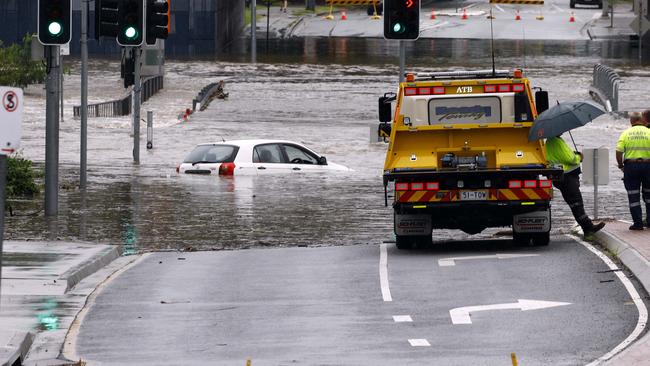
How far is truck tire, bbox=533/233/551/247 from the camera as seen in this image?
21.8 meters

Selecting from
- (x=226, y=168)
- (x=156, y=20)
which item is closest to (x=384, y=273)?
(x=226, y=168)

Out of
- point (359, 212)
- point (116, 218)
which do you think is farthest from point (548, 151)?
point (116, 218)

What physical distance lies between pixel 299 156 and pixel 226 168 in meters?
2.02

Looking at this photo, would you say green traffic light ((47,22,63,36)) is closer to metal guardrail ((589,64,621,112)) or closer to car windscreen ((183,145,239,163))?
car windscreen ((183,145,239,163))

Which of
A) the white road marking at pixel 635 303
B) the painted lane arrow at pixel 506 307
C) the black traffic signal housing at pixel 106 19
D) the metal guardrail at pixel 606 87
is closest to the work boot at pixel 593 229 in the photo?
the white road marking at pixel 635 303

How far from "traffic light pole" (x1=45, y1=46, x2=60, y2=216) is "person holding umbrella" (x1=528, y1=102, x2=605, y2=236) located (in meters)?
8.24

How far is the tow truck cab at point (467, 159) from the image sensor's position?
2130 cm

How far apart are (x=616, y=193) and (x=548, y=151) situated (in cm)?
992

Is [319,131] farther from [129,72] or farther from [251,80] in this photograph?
[251,80]

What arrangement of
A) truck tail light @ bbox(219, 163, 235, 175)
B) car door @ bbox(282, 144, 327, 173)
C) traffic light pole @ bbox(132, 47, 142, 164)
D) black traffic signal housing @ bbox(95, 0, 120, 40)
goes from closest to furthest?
black traffic signal housing @ bbox(95, 0, 120, 40)
truck tail light @ bbox(219, 163, 235, 175)
car door @ bbox(282, 144, 327, 173)
traffic light pole @ bbox(132, 47, 142, 164)

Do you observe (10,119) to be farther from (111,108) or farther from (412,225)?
(111,108)

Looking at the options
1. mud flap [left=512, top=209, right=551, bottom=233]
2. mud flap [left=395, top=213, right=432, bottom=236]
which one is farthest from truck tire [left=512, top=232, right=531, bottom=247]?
mud flap [left=395, top=213, right=432, bottom=236]

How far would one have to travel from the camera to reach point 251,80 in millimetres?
60562

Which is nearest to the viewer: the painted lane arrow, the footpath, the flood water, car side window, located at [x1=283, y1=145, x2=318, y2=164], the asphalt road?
the asphalt road
